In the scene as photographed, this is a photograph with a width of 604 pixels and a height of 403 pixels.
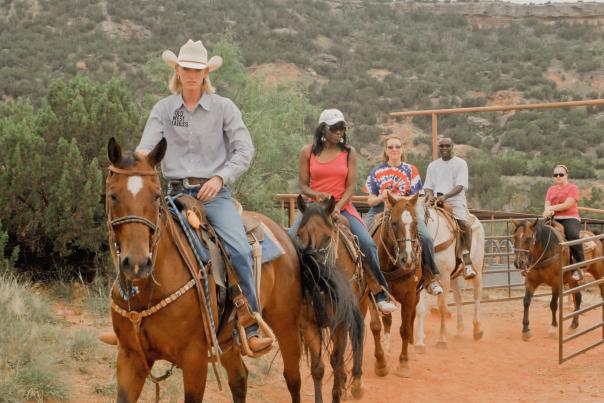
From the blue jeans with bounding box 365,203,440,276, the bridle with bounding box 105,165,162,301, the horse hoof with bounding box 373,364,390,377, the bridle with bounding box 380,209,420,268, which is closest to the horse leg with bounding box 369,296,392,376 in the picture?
the horse hoof with bounding box 373,364,390,377

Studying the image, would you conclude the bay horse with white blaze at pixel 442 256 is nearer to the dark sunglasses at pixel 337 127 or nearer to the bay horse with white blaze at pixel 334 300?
the dark sunglasses at pixel 337 127

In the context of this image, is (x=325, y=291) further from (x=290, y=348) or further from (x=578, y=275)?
(x=578, y=275)

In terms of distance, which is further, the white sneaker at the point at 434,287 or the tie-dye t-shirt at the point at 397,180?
the white sneaker at the point at 434,287

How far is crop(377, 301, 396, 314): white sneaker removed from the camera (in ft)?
27.9

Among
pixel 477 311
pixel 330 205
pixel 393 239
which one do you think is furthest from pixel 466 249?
pixel 330 205

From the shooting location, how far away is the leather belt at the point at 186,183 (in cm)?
573

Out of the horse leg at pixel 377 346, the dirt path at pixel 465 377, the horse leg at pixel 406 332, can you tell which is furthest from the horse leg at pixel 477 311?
the horse leg at pixel 377 346

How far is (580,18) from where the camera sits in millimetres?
60656

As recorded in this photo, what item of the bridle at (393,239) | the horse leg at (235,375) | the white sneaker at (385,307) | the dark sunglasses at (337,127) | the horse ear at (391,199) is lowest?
the white sneaker at (385,307)

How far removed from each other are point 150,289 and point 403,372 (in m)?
5.89

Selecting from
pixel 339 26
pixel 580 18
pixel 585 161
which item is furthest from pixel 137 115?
pixel 580 18

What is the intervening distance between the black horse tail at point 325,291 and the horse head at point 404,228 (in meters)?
2.45

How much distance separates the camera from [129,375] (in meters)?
5.00

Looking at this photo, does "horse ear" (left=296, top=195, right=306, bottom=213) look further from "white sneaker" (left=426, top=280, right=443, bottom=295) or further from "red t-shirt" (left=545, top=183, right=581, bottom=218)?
"red t-shirt" (left=545, top=183, right=581, bottom=218)
